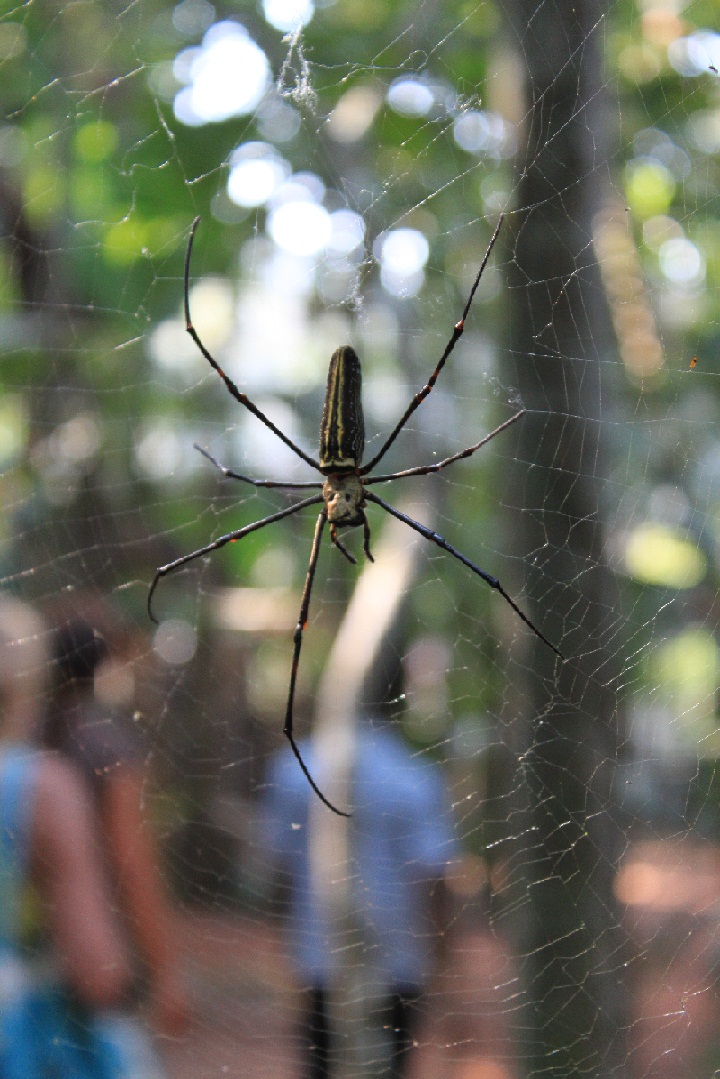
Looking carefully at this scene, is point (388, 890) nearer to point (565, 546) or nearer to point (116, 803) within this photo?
point (116, 803)

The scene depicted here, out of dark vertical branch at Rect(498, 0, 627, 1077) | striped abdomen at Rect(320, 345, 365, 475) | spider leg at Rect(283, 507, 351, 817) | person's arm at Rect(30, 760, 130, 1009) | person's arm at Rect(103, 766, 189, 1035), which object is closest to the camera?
striped abdomen at Rect(320, 345, 365, 475)

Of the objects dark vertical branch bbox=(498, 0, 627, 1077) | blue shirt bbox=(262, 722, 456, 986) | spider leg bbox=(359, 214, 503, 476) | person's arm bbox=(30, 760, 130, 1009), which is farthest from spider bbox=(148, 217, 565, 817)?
blue shirt bbox=(262, 722, 456, 986)

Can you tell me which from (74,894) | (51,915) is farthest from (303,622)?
(51,915)

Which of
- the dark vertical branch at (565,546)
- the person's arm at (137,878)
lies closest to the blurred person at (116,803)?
the person's arm at (137,878)

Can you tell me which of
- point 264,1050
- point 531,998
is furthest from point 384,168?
point 264,1050

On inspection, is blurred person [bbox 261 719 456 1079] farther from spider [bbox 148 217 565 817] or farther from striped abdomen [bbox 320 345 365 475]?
striped abdomen [bbox 320 345 365 475]

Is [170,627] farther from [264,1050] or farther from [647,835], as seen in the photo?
[647,835]
